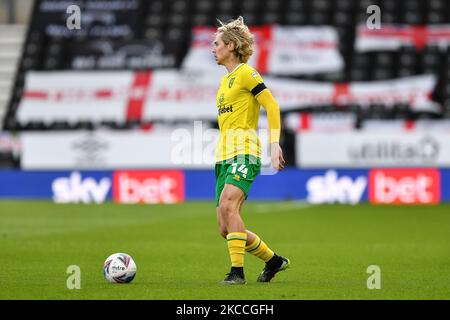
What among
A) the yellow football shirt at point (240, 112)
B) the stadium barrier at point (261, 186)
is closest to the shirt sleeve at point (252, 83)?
the yellow football shirt at point (240, 112)

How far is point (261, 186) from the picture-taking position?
81.9ft

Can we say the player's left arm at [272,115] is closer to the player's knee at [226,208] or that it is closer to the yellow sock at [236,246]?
the player's knee at [226,208]

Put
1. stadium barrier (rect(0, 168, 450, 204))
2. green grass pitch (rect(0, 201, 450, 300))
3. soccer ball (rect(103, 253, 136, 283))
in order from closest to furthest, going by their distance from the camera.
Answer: green grass pitch (rect(0, 201, 450, 300)), soccer ball (rect(103, 253, 136, 283)), stadium barrier (rect(0, 168, 450, 204))

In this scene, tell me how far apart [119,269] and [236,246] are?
103cm

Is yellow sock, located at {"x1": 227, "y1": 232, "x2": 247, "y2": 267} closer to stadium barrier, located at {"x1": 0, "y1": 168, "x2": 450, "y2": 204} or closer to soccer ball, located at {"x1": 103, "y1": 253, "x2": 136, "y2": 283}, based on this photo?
soccer ball, located at {"x1": 103, "y1": 253, "x2": 136, "y2": 283}

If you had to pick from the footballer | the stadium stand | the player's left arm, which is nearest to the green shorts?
the footballer

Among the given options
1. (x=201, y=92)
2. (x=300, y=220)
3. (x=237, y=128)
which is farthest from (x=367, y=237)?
(x=201, y=92)

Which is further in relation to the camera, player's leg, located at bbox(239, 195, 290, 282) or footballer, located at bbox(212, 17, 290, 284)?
player's leg, located at bbox(239, 195, 290, 282)

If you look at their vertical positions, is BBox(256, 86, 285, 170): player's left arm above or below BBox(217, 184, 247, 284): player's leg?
above

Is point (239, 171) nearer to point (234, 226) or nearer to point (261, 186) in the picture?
point (234, 226)

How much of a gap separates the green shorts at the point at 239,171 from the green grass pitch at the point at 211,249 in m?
0.82

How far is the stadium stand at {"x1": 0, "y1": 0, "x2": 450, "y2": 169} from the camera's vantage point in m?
28.6

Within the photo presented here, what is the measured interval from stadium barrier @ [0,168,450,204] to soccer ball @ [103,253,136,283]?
1527 centimetres

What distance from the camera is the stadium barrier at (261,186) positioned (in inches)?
939
